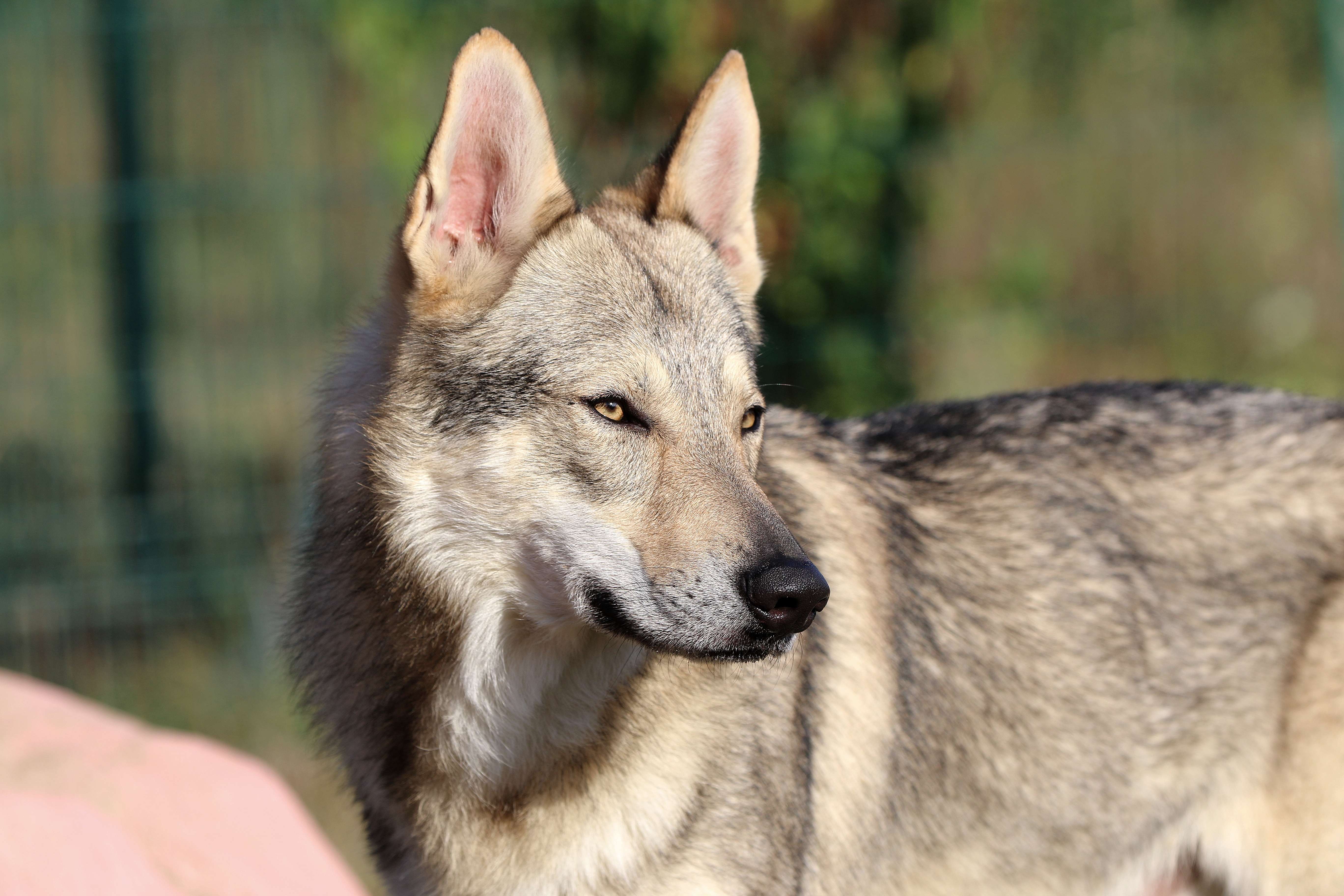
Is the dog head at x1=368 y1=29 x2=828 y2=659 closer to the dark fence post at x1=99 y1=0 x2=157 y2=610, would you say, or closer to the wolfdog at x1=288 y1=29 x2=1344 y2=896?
the wolfdog at x1=288 y1=29 x2=1344 y2=896

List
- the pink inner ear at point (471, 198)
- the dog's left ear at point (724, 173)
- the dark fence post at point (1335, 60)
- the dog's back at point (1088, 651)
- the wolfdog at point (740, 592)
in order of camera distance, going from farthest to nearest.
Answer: the dark fence post at point (1335, 60) < the dog's back at point (1088, 651) < the dog's left ear at point (724, 173) < the pink inner ear at point (471, 198) < the wolfdog at point (740, 592)

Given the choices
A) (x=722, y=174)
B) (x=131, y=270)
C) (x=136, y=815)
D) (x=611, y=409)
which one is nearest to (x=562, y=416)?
(x=611, y=409)

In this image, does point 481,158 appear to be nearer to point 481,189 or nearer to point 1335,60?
point 481,189

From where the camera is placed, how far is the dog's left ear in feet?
10.7

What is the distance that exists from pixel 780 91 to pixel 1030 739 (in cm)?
444

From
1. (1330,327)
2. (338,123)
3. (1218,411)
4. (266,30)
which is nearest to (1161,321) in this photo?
(1330,327)

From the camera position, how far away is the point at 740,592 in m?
2.62

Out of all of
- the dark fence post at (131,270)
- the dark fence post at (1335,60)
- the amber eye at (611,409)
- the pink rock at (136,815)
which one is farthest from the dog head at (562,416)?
the dark fence post at (1335,60)

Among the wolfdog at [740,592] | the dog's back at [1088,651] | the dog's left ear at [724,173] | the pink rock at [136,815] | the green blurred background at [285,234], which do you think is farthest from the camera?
the green blurred background at [285,234]

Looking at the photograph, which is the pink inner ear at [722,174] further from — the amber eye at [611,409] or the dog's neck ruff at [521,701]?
the dog's neck ruff at [521,701]

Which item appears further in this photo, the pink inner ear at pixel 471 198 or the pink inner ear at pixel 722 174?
the pink inner ear at pixel 722 174

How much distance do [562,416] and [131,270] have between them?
4.97 m

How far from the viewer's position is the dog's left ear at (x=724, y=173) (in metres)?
3.25

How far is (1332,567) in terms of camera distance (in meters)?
3.53
